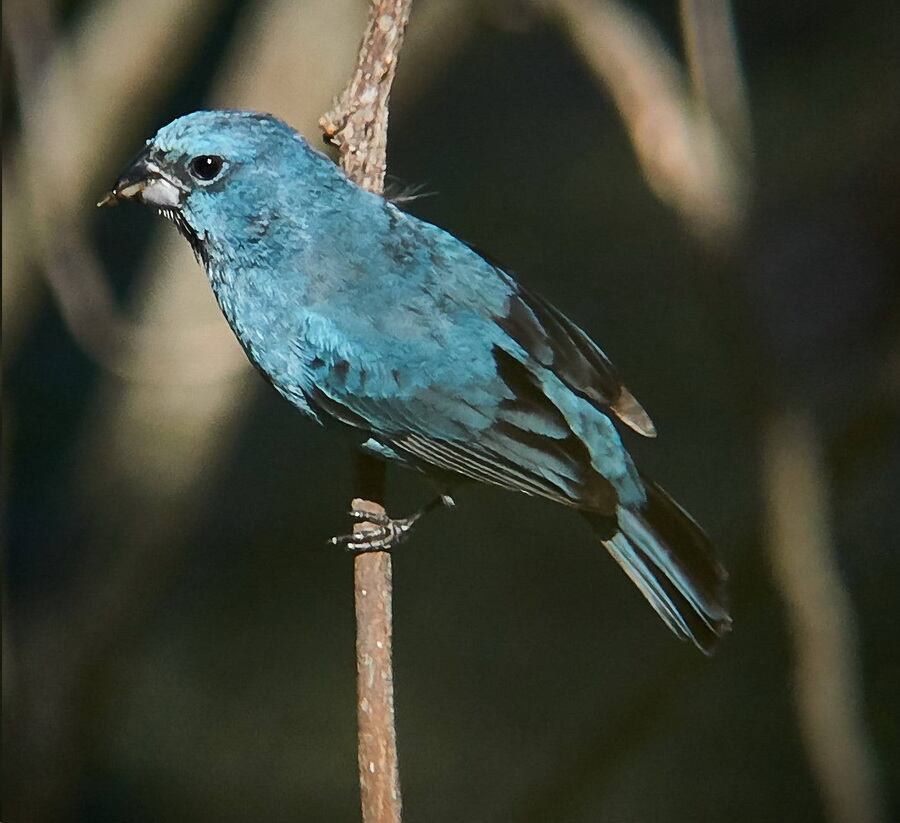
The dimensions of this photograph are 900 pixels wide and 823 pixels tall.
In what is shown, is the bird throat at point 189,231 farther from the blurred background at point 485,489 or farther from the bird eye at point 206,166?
the blurred background at point 485,489

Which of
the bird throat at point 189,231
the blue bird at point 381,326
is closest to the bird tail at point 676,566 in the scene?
Answer: the blue bird at point 381,326

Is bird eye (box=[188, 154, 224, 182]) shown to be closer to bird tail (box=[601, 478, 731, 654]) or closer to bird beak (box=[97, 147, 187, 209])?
bird beak (box=[97, 147, 187, 209])

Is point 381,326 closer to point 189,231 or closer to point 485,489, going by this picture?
point 189,231

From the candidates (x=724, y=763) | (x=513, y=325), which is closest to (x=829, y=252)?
(x=724, y=763)

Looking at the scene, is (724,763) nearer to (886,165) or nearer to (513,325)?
(886,165)

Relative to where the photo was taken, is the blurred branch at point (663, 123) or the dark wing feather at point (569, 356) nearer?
the dark wing feather at point (569, 356)

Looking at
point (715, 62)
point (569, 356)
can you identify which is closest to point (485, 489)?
point (715, 62)

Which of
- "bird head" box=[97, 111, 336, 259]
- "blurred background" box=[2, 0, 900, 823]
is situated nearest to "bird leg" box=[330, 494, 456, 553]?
"bird head" box=[97, 111, 336, 259]
